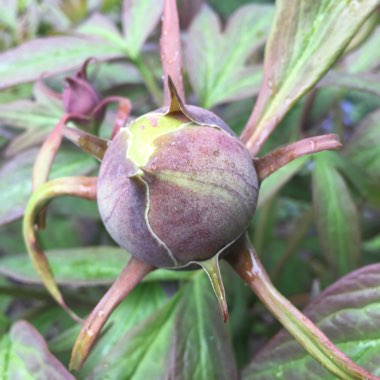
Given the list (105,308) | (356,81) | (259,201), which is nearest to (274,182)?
(259,201)

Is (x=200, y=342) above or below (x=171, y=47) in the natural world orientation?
below

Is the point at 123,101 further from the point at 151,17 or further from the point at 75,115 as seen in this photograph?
the point at 151,17

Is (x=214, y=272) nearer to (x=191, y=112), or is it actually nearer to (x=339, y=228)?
(x=191, y=112)

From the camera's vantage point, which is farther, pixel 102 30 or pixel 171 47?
pixel 102 30

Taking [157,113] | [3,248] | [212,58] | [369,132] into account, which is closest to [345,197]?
[369,132]

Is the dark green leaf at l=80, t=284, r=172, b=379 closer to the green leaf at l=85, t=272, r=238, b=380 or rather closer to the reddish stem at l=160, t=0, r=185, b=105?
the green leaf at l=85, t=272, r=238, b=380

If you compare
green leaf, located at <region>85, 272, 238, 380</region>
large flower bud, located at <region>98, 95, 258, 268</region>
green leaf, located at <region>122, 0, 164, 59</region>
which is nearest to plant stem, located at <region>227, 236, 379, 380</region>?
large flower bud, located at <region>98, 95, 258, 268</region>

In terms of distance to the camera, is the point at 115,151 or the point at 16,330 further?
the point at 16,330

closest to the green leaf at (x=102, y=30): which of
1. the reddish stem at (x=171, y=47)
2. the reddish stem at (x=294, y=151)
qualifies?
the reddish stem at (x=171, y=47)
